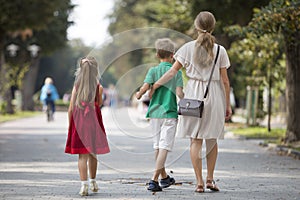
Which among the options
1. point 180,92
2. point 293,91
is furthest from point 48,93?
point 180,92

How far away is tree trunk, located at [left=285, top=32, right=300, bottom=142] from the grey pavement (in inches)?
30.2

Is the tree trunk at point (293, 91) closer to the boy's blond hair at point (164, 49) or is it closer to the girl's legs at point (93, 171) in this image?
the boy's blond hair at point (164, 49)

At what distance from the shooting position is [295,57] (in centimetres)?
1512

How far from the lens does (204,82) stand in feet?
25.1

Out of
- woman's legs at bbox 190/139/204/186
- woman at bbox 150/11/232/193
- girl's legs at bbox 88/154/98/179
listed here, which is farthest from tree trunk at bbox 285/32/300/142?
girl's legs at bbox 88/154/98/179

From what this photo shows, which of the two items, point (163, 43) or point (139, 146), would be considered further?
point (139, 146)

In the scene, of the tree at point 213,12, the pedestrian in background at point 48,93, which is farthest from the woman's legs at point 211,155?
the pedestrian in background at point 48,93

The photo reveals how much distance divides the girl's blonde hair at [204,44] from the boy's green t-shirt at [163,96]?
455 millimetres

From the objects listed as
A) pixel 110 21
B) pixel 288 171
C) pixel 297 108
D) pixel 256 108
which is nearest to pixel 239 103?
pixel 110 21

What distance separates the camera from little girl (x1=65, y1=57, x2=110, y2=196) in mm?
7602

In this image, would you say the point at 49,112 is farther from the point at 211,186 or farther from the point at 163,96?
the point at 211,186

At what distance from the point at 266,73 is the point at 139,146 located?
24.8 ft

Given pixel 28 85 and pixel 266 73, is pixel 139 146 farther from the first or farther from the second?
Result: pixel 28 85

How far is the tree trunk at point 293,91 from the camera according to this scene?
15.1 metres
